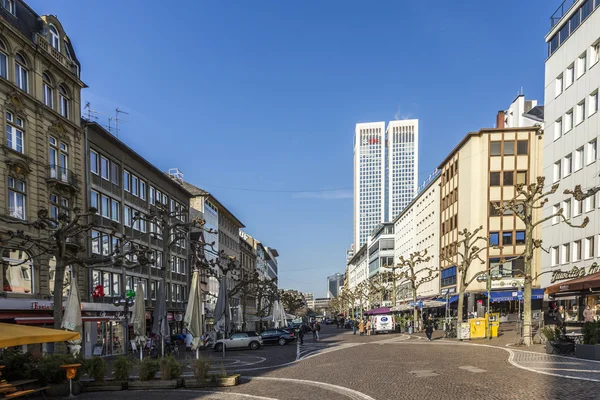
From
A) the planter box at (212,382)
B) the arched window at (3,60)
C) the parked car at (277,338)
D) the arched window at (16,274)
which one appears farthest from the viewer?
the parked car at (277,338)

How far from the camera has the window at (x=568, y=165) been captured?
38.1 meters

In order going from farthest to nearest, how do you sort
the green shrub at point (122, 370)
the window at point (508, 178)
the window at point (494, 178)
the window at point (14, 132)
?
1. the window at point (494, 178)
2. the window at point (508, 178)
3. the window at point (14, 132)
4. the green shrub at point (122, 370)

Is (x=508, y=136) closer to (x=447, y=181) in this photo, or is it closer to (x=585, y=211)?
(x=447, y=181)

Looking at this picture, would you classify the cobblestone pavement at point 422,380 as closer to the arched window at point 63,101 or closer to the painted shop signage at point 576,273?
the painted shop signage at point 576,273

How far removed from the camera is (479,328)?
3509 centimetres

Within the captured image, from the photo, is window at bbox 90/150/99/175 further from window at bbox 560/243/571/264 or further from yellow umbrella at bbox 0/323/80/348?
window at bbox 560/243/571/264

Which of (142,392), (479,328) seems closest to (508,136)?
(479,328)

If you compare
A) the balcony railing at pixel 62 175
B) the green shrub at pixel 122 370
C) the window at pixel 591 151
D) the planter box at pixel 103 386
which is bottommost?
the planter box at pixel 103 386

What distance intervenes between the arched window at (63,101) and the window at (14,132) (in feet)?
14.8

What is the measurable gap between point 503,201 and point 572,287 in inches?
1370

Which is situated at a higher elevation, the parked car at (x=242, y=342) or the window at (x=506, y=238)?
the window at (x=506, y=238)

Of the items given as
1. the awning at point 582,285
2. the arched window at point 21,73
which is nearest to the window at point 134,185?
the arched window at point 21,73

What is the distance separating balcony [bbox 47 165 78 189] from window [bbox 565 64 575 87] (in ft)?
116

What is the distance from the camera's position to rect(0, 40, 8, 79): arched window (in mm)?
27470
